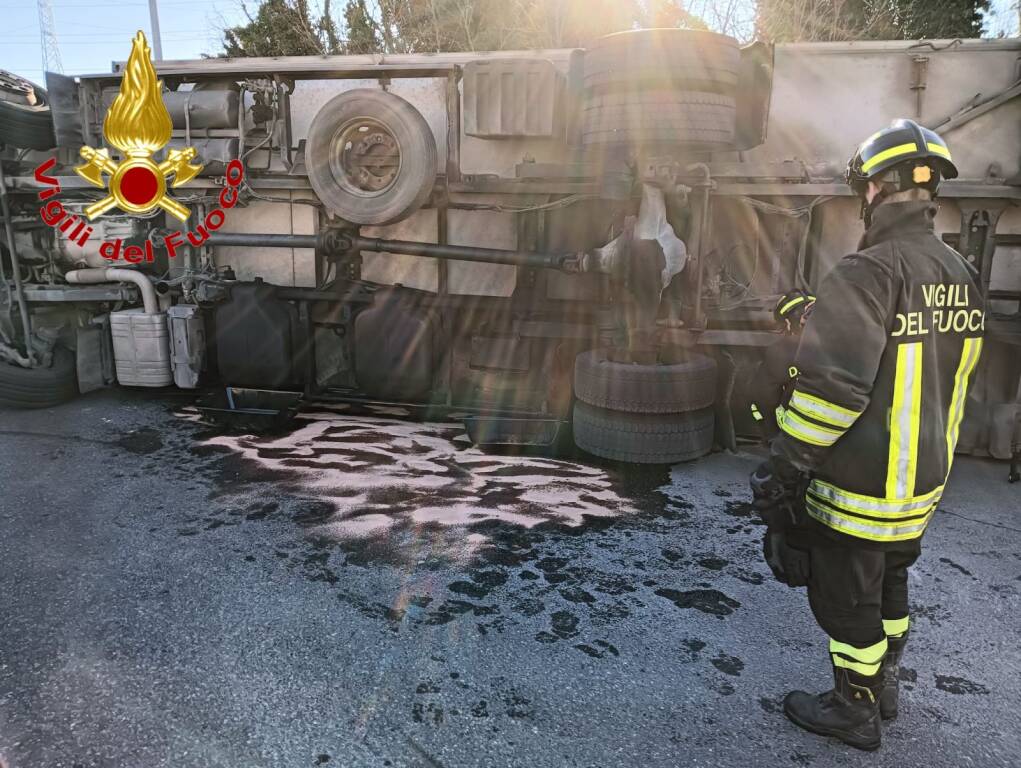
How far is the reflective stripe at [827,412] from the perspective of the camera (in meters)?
1.89

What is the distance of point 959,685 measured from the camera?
95.1 inches

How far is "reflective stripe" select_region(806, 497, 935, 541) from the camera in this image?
1.96 m

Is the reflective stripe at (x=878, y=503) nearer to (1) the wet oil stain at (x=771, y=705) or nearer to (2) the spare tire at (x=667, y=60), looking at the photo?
(1) the wet oil stain at (x=771, y=705)

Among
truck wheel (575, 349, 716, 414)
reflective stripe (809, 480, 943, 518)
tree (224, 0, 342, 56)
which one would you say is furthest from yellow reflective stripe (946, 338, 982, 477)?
tree (224, 0, 342, 56)

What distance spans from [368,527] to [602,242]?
262 centimetres

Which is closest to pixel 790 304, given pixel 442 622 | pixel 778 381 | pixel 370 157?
pixel 778 381

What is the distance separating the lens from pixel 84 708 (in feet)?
7.27

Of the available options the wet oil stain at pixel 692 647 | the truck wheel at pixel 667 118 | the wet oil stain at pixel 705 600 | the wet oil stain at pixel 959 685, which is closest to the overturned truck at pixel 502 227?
the truck wheel at pixel 667 118

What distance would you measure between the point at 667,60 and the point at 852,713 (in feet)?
10.8

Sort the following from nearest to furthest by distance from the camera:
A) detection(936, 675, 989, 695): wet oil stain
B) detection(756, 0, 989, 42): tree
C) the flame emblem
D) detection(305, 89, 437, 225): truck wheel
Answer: detection(936, 675, 989, 695): wet oil stain → detection(305, 89, 437, 225): truck wheel → the flame emblem → detection(756, 0, 989, 42): tree

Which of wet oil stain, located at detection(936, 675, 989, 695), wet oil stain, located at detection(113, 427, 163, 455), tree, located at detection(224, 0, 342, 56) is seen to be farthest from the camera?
tree, located at detection(224, 0, 342, 56)

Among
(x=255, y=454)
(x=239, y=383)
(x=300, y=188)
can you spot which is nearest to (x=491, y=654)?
(x=255, y=454)

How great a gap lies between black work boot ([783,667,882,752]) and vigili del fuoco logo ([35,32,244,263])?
511 centimetres

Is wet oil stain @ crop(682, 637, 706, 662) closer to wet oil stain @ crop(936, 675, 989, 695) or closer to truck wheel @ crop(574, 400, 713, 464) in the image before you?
wet oil stain @ crop(936, 675, 989, 695)
